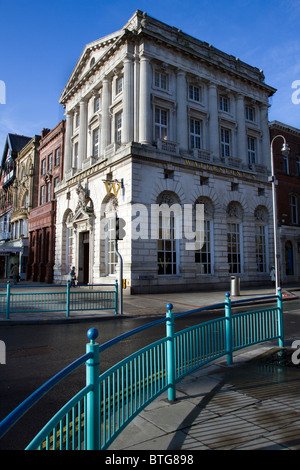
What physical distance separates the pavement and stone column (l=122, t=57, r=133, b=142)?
19153 mm

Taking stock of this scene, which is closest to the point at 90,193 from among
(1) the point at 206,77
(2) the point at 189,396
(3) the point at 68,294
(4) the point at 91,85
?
(4) the point at 91,85

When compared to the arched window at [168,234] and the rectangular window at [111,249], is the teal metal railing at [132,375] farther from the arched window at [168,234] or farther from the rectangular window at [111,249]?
the rectangular window at [111,249]

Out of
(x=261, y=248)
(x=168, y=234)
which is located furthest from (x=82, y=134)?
(x=261, y=248)

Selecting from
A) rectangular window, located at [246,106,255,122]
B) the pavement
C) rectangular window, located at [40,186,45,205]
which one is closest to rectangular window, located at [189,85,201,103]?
rectangular window, located at [246,106,255,122]

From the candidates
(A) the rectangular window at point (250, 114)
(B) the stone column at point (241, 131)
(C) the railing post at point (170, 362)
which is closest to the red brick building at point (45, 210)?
(B) the stone column at point (241, 131)

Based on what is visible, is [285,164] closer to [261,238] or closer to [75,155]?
[261,238]

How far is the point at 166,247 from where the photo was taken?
75.2 ft

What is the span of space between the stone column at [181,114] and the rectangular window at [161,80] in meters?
0.99

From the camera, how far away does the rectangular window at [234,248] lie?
26.6 m

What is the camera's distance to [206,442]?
334 cm

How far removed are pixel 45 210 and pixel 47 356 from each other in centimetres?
3012

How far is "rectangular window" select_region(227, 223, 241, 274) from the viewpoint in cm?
2661

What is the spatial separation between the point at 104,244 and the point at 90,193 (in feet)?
14.5

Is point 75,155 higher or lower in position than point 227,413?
higher
